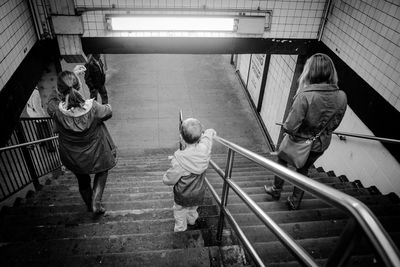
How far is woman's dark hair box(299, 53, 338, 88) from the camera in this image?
2387mm

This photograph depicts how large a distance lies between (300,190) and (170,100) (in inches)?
250

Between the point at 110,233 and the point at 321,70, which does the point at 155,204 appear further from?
the point at 321,70

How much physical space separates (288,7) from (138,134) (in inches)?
183

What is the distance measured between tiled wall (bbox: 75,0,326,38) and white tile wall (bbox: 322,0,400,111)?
1.11ft

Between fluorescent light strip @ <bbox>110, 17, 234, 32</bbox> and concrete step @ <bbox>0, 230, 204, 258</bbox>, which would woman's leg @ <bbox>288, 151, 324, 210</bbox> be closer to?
concrete step @ <bbox>0, 230, 204, 258</bbox>

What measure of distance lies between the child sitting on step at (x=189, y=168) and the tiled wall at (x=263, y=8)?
297cm

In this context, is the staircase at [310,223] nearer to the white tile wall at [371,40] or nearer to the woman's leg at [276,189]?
the woman's leg at [276,189]

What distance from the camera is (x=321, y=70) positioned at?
2385 mm

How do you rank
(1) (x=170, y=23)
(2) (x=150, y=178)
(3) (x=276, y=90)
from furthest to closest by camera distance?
(3) (x=276, y=90) < (2) (x=150, y=178) < (1) (x=170, y=23)

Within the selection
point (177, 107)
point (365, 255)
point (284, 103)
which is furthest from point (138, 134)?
point (365, 255)

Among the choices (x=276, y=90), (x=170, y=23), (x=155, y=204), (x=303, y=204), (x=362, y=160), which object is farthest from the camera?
(x=276, y=90)

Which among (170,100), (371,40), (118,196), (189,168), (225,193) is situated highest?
(371,40)

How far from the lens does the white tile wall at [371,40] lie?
3336 mm

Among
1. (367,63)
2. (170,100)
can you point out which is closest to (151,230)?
(367,63)
